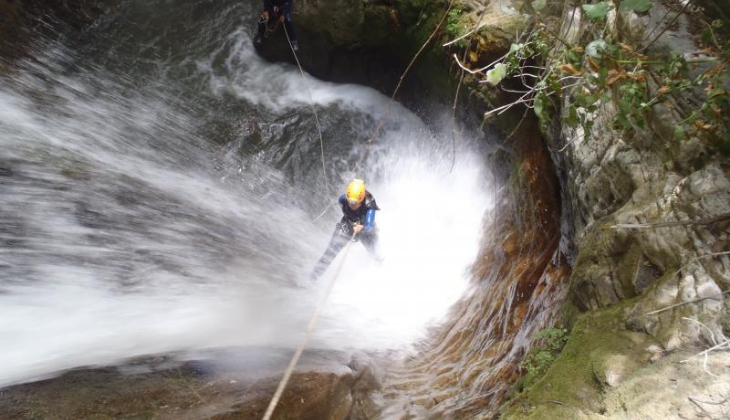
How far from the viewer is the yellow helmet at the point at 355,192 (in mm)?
6051

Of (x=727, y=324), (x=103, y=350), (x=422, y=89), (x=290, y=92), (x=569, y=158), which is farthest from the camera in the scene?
(x=290, y=92)

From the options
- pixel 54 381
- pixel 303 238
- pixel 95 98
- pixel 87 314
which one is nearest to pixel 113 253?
pixel 87 314

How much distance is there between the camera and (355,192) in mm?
6047

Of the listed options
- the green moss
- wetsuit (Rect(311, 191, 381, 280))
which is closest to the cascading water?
wetsuit (Rect(311, 191, 381, 280))

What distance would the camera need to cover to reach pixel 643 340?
2754 mm

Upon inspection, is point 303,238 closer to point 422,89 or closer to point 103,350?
point 422,89

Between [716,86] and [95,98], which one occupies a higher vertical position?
[95,98]

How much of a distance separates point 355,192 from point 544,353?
3.19 metres

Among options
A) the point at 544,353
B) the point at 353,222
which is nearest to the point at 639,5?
the point at 544,353

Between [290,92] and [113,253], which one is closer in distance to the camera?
[113,253]

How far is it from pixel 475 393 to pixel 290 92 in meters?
7.07

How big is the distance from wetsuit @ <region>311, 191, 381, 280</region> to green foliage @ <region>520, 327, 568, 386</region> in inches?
118

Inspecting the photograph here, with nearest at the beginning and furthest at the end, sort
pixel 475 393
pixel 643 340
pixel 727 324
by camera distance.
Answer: pixel 727 324, pixel 643 340, pixel 475 393

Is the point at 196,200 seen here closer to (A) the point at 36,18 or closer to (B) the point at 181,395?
(B) the point at 181,395
